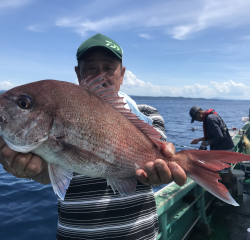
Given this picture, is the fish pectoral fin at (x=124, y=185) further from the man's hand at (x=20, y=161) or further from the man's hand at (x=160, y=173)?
the man's hand at (x=20, y=161)

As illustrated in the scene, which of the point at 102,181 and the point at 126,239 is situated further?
the point at 102,181

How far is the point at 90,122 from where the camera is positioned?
5.38 ft

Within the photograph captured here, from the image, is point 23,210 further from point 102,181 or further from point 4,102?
point 4,102

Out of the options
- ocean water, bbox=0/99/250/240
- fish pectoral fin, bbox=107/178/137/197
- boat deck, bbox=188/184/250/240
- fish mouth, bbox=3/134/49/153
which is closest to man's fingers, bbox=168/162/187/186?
fish pectoral fin, bbox=107/178/137/197

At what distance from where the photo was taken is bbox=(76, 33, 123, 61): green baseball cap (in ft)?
7.45

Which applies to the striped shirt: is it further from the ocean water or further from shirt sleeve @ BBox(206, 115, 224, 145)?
shirt sleeve @ BBox(206, 115, 224, 145)

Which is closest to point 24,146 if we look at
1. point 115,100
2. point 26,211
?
point 115,100

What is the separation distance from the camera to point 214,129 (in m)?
6.77

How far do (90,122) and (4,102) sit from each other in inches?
26.1

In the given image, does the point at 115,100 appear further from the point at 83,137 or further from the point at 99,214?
the point at 99,214

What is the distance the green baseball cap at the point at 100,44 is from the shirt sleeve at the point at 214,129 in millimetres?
5396

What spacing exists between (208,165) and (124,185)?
79 centimetres

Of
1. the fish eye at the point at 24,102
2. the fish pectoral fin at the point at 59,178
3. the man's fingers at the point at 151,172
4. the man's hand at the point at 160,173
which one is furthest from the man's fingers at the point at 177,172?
the fish eye at the point at 24,102

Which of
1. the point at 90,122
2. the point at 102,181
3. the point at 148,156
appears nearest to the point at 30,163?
the point at 90,122
